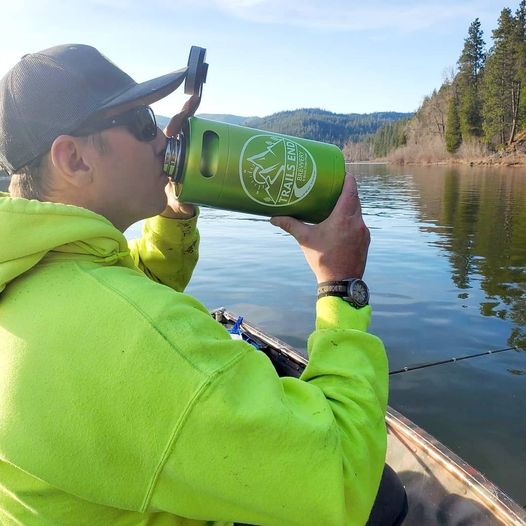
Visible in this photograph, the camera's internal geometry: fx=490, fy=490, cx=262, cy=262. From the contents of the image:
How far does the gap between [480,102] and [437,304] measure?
51846 millimetres

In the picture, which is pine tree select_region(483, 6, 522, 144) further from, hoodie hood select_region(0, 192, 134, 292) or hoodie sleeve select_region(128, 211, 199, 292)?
hoodie hood select_region(0, 192, 134, 292)

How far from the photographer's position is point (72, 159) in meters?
1.39

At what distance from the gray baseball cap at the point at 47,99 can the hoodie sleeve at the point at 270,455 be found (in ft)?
2.71

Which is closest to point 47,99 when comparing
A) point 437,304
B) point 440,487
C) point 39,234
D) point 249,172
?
point 39,234

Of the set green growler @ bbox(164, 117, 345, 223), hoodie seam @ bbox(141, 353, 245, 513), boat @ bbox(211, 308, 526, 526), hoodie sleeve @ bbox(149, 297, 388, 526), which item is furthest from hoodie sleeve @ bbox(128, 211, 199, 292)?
boat @ bbox(211, 308, 526, 526)

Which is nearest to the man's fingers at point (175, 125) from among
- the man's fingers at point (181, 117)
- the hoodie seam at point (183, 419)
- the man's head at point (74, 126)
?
the man's fingers at point (181, 117)

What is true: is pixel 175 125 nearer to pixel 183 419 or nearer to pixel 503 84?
pixel 183 419

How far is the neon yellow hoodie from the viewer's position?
991mm

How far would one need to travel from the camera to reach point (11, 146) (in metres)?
1.37

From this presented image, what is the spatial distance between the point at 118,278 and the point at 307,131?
189 metres

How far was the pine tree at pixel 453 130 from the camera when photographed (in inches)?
2154

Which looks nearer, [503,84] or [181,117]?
[181,117]

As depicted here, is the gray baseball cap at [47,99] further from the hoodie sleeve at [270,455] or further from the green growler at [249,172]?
the hoodie sleeve at [270,455]

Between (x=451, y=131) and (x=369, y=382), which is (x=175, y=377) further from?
(x=451, y=131)
